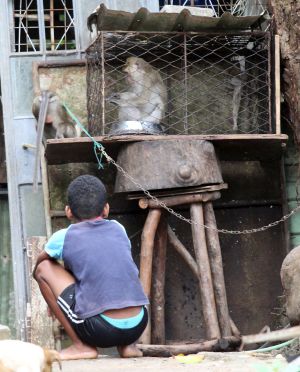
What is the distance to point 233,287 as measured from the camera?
27.8ft

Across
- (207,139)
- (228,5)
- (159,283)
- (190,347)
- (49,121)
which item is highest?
(228,5)

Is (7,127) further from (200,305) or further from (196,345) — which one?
(196,345)

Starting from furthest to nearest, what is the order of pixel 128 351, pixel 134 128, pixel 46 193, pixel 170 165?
1. pixel 46 193
2. pixel 134 128
3. pixel 170 165
4. pixel 128 351

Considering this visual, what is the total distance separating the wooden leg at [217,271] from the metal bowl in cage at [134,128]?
77 cm

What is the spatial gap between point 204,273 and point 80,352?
8.00 feet

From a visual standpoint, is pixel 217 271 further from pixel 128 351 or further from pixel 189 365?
pixel 189 365

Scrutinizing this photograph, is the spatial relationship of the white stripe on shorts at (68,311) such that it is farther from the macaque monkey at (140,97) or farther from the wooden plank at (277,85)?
the wooden plank at (277,85)

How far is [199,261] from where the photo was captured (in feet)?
24.8

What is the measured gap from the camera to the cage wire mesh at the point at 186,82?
7996 mm

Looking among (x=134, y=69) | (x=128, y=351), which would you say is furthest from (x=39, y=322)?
(x=128, y=351)

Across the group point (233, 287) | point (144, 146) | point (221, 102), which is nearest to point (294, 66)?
point (221, 102)

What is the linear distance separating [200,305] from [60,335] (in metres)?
1.31

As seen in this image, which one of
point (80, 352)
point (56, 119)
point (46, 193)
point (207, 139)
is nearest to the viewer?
point (80, 352)

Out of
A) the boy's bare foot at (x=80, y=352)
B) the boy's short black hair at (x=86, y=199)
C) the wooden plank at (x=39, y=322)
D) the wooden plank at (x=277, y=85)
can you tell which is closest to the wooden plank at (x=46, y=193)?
the wooden plank at (x=39, y=322)
